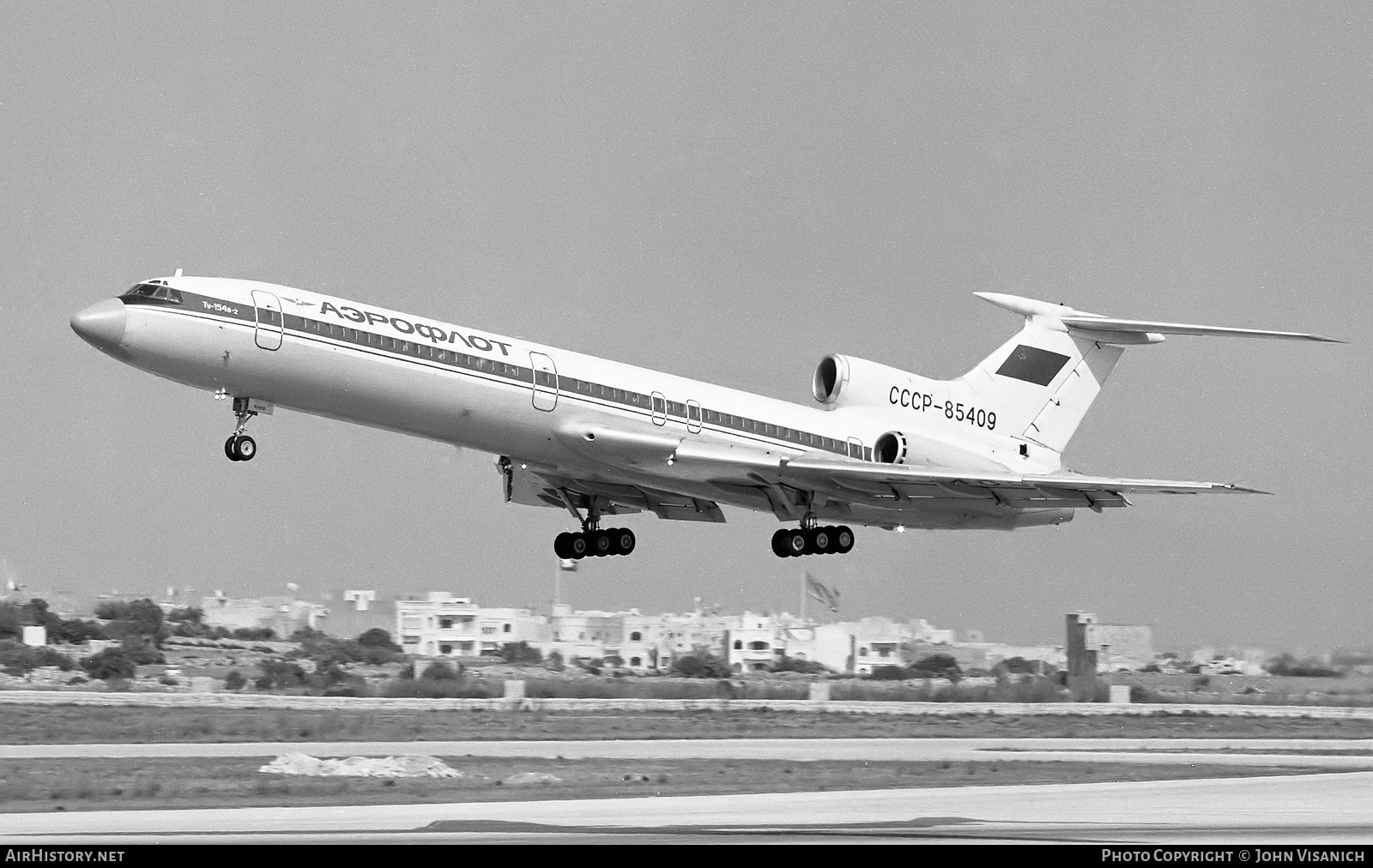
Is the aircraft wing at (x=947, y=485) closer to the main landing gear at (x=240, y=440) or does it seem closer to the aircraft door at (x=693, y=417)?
the aircraft door at (x=693, y=417)

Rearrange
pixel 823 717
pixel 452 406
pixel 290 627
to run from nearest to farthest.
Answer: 1. pixel 452 406
2. pixel 823 717
3. pixel 290 627

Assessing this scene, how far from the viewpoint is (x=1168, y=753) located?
3388 cm

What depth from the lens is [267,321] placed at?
973 inches

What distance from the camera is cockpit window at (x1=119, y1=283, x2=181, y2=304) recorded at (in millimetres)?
24156

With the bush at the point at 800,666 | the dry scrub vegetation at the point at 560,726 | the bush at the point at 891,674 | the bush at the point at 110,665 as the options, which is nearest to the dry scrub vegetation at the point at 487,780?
the dry scrub vegetation at the point at 560,726

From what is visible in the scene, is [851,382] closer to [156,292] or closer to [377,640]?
[156,292]

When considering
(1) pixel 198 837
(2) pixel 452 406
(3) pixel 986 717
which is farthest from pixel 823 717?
(1) pixel 198 837

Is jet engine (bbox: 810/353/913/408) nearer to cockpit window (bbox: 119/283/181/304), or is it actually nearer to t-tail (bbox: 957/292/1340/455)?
t-tail (bbox: 957/292/1340/455)

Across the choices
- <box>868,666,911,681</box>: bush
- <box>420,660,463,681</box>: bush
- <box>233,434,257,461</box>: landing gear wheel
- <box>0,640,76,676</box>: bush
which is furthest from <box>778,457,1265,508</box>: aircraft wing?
<box>0,640,76,676</box>: bush

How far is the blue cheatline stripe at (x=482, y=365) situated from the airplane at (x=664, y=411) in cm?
3

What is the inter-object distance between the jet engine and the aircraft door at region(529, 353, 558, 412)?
6.45 m

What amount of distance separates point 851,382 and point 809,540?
3156 millimetres
